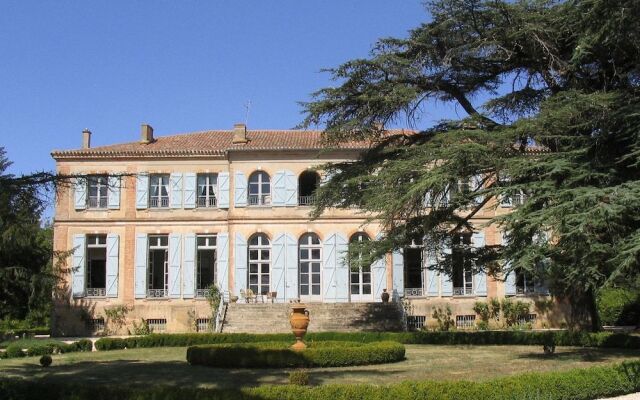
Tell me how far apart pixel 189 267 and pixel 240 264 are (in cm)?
211

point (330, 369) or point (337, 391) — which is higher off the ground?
point (337, 391)

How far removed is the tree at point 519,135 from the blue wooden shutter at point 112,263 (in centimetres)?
1307

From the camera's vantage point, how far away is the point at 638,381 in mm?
10469

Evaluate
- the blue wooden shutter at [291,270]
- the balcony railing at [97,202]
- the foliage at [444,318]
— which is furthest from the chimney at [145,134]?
the foliage at [444,318]

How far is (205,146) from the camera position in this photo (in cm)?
3027

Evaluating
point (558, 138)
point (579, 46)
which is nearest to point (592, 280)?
point (558, 138)

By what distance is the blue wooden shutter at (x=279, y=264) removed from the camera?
1121 inches

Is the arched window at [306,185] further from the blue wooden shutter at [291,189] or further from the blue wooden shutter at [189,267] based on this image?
the blue wooden shutter at [189,267]

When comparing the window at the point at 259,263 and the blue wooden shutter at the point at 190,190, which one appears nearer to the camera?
the window at the point at 259,263

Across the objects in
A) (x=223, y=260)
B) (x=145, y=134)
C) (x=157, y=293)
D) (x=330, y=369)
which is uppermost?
(x=145, y=134)

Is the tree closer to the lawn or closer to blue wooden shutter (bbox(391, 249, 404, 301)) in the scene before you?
the lawn

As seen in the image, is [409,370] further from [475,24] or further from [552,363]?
[475,24]

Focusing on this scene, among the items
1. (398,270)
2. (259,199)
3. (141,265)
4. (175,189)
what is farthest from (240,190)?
(398,270)

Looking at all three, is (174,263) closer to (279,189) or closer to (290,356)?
(279,189)
